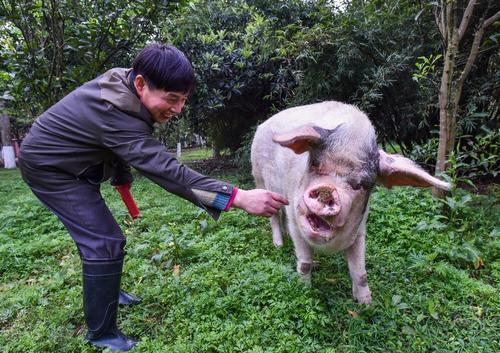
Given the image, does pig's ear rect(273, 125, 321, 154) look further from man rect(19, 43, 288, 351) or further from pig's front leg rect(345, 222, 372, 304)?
pig's front leg rect(345, 222, 372, 304)

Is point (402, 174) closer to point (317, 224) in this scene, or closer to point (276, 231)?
point (317, 224)

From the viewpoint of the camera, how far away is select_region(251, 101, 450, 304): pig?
225 cm

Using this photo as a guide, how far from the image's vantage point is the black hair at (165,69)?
7.48 feet

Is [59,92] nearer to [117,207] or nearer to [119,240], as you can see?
[117,207]

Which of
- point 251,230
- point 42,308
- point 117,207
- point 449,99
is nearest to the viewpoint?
point 42,308

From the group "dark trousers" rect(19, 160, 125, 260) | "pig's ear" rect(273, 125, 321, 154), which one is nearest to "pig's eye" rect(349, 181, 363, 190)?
"pig's ear" rect(273, 125, 321, 154)

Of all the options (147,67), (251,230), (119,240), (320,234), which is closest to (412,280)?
(320,234)

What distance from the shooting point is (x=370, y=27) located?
235 inches

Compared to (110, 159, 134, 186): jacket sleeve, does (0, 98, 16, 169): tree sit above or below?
below

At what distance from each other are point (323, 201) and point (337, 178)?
23 centimetres

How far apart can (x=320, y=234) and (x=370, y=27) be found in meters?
4.64

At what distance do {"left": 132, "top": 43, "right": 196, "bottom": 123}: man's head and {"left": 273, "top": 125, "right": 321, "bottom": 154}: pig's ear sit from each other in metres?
0.61

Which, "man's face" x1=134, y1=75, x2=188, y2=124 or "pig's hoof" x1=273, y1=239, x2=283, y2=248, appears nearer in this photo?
"man's face" x1=134, y1=75, x2=188, y2=124

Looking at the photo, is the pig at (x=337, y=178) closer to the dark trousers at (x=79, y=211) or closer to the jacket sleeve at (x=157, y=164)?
the jacket sleeve at (x=157, y=164)
